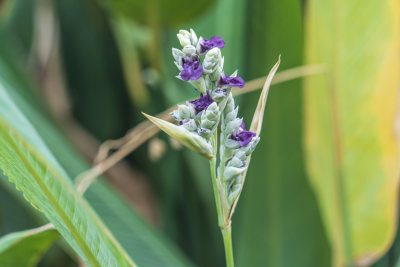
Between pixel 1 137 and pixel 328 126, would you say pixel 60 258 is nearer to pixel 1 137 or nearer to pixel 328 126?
pixel 328 126

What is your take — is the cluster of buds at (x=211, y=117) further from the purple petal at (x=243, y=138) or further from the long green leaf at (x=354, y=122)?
the long green leaf at (x=354, y=122)

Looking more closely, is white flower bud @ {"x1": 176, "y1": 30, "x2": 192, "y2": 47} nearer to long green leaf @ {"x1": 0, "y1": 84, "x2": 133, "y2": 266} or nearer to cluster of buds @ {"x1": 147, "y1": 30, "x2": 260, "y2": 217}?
cluster of buds @ {"x1": 147, "y1": 30, "x2": 260, "y2": 217}

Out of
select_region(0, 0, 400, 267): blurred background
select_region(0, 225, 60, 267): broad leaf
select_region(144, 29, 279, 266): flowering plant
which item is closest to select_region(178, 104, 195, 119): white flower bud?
select_region(144, 29, 279, 266): flowering plant

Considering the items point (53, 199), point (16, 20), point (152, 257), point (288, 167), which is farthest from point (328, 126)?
point (16, 20)

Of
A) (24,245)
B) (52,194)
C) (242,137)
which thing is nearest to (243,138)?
(242,137)

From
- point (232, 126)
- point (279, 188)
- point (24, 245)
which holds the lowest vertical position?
point (279, 188)

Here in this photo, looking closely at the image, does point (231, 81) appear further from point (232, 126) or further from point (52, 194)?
point (52, 194)

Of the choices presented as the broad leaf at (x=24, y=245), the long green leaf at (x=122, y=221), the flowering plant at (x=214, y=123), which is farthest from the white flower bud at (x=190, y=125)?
the long green leaf at (x=122, y=221)
